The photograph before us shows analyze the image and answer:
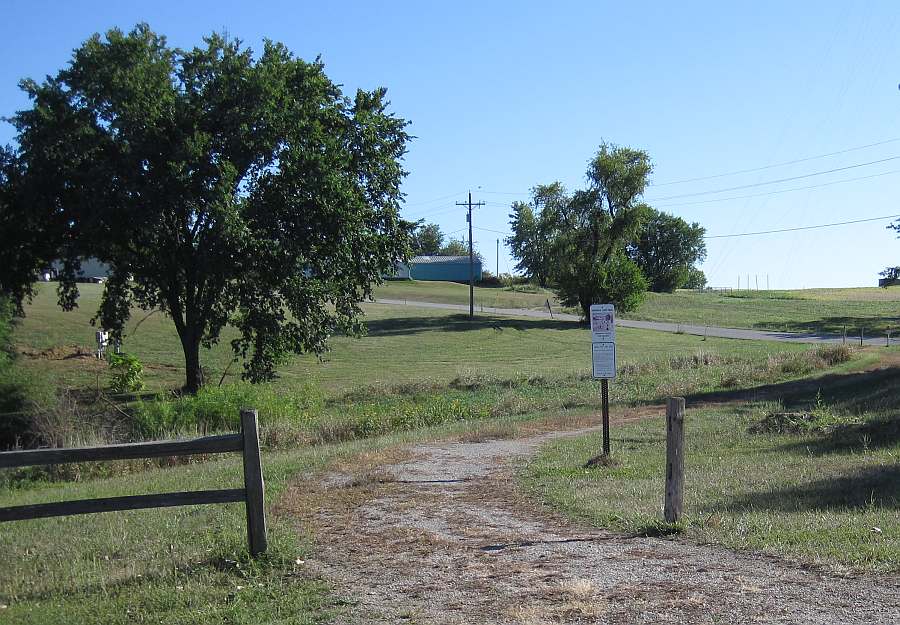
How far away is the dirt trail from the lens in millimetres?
6164

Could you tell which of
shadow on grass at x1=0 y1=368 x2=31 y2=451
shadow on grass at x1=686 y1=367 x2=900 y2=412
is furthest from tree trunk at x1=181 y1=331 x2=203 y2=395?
shadow on grass at x1=686 y1=367 x2=900 y2=412

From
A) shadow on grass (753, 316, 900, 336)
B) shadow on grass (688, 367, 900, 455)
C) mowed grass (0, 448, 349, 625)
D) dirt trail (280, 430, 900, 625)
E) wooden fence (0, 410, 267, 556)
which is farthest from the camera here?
shadow on grass (753, 316, 900, 336)

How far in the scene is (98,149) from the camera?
101ft

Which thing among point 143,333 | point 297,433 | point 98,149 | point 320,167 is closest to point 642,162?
point 143,333

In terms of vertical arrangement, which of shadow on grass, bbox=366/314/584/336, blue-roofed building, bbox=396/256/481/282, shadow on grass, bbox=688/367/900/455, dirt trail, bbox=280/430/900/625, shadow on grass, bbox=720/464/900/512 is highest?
blue-roofed building, bbox=396/256/481/282

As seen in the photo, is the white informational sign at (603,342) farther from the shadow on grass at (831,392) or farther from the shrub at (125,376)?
the shrub at (125,376)

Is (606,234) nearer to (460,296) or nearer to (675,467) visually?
(460,296)

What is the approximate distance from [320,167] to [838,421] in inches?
781

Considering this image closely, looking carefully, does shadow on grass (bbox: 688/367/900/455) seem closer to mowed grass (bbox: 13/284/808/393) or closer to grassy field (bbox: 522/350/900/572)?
grassy field (bbox: 522/350/900/572)

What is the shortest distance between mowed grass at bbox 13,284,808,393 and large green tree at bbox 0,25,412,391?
4.12 m

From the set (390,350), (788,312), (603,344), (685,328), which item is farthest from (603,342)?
(788,312)

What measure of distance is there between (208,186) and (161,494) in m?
24.4

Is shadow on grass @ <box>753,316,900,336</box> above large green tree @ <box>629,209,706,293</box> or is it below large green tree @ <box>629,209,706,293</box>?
below

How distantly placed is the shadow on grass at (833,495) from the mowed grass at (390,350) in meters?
25.4
